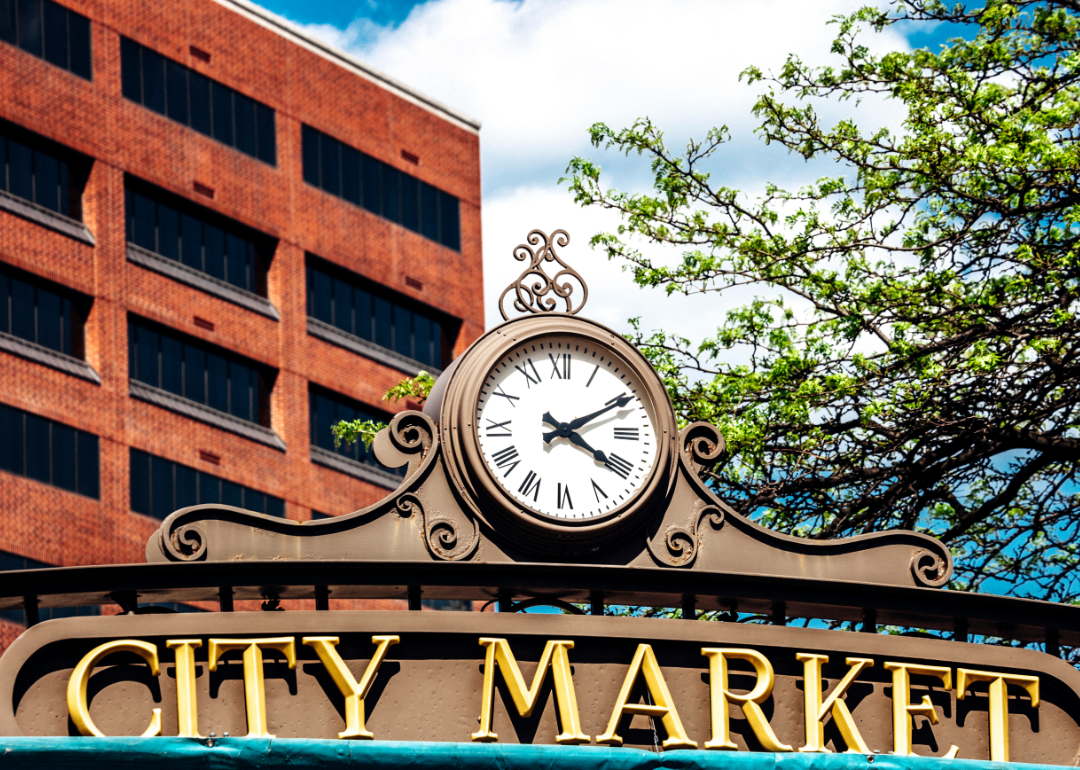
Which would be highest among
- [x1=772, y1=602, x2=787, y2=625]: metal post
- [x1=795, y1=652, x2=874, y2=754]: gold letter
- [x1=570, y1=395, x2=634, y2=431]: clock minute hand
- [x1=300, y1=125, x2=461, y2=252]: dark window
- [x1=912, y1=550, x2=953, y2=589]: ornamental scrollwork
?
[x1=300, y1=125, x2=461, y2=252]: dark window

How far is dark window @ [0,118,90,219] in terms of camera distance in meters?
46.1

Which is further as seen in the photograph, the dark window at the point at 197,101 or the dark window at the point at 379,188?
the dark window at the point at 379,188

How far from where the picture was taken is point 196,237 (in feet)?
166

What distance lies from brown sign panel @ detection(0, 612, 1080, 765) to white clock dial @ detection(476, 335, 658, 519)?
0.89 metres

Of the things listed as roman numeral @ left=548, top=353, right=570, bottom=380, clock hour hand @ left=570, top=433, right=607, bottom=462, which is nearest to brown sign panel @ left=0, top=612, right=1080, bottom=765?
clock hour hand @ left=570, top=433, right=607, bottom=462

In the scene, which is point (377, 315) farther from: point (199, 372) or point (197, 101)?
point (197, 101)

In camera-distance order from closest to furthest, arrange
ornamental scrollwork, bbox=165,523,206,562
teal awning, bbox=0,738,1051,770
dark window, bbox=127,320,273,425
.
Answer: teal awning, bbox=0,738,1051,770, ornamental scrollwork, bbox=165,523,206,562, dark window, bbox=127,320,273,425

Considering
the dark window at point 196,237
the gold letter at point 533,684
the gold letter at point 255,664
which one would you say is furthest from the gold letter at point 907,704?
the dark window at point 196,237

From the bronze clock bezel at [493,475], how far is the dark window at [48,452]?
1326 inches

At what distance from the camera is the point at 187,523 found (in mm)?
10422

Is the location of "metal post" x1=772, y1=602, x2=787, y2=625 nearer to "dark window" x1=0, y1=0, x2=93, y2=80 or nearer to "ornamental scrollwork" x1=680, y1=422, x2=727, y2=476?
"ornamental scrollwork" x1=680, y1=422, x2=727, y2=476

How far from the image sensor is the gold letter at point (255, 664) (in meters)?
9.89

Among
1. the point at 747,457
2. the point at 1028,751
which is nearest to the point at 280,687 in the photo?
the point at 1028,751

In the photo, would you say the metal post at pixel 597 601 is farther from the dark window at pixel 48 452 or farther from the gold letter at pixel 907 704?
the dark window at pixel 48 452
